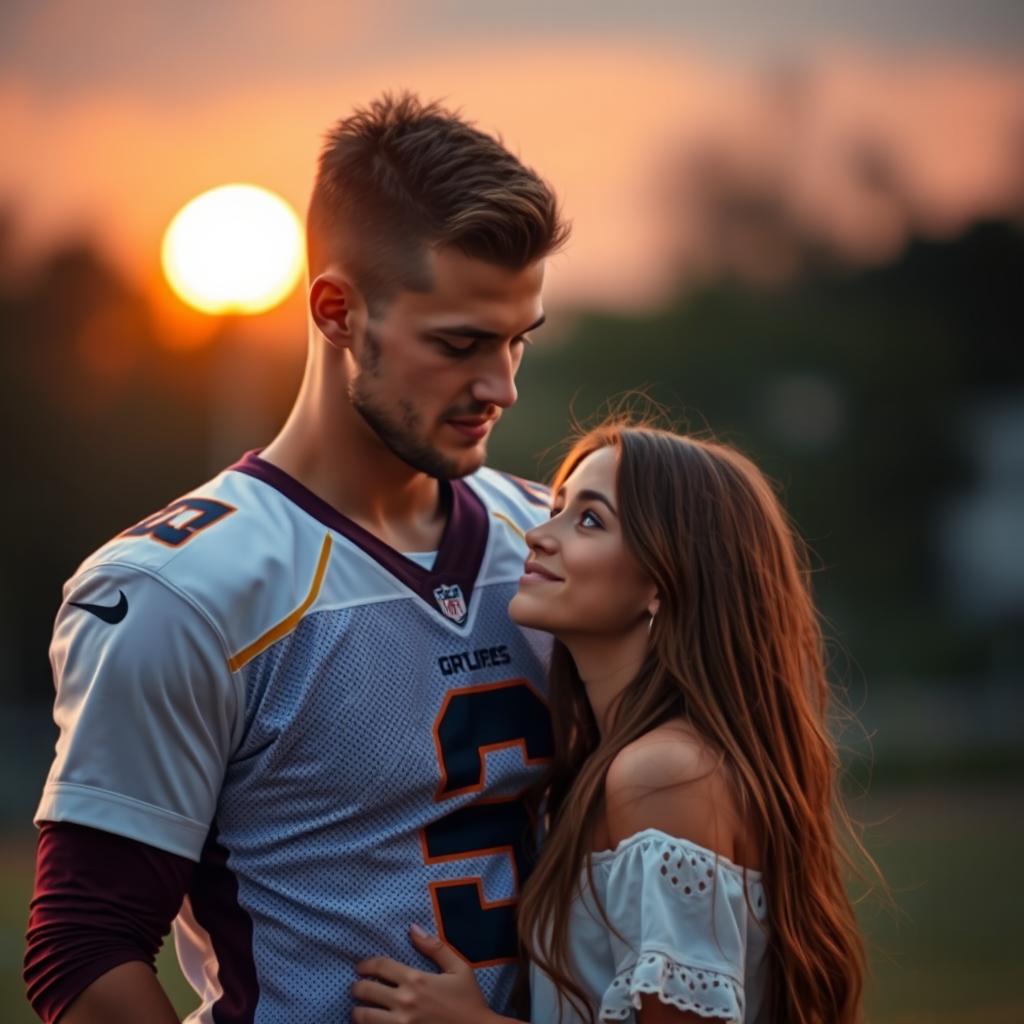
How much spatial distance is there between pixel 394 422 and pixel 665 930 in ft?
3.55

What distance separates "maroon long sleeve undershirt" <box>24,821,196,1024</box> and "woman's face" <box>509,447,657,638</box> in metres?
0.82

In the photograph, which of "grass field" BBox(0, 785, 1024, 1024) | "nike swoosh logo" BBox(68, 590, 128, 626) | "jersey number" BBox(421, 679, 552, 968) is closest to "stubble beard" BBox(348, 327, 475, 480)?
"jersey number" BBox(421, 679, 552, 968)

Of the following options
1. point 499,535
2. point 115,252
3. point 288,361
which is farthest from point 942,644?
point 499,535

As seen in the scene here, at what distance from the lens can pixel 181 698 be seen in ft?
8.50

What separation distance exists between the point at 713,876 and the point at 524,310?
1141mm

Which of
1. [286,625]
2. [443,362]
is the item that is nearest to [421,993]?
[286,625]

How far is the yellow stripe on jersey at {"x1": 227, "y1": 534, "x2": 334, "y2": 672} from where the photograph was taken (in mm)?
2654

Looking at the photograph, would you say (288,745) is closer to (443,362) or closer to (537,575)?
(537,575)

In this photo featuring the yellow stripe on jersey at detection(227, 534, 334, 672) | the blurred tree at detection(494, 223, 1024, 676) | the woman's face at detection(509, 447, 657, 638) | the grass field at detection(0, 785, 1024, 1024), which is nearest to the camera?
the yellow stripe on jersey at detection(227, 534, 334, 672)

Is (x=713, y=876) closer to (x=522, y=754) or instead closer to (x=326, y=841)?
(x=522, y=754)

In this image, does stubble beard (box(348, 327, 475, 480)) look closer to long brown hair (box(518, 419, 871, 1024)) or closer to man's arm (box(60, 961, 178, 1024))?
long brown hair (box(518, 419, 871, 1024))

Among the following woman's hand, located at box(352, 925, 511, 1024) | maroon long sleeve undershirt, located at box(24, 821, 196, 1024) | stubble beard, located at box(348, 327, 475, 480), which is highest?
stubble beard, located at box(348, 327, 475, 480)

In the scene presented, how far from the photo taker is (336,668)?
2768 mm

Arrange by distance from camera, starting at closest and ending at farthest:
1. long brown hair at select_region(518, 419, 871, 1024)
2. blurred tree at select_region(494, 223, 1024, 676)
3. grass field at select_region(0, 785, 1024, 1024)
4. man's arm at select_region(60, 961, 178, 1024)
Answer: man's arm at select_region(60, 961, 178, 1024) → long brown hair at select_region(518, 419, 871, 1024) → grass field at select_region(0, 785, 1024, 1024) → blurred tree at select_region(494, 223, 1024, 676)
